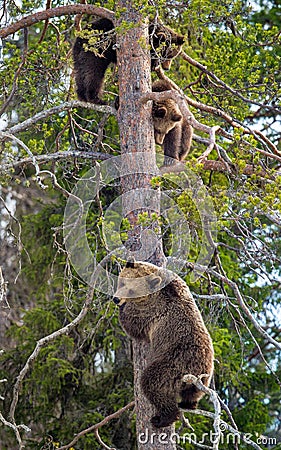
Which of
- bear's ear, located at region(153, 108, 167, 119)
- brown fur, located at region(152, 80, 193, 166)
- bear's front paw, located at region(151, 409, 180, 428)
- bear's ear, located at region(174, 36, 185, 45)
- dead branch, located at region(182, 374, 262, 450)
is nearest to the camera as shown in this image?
dead branch, located at region(182, 374, 262, 450)

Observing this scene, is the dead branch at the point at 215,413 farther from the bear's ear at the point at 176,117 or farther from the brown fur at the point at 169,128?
the bear's ear at the point at 176,117

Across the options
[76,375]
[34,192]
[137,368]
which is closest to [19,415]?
[76,375]

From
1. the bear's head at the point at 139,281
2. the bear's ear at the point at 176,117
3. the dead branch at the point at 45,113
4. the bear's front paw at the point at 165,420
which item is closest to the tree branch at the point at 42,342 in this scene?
the bear's head at the point at 139,281

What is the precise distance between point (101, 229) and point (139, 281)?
234cm

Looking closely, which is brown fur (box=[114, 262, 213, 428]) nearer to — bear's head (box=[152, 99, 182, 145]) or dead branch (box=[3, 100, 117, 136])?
dead branch (box=[3, 100, 117, 136])

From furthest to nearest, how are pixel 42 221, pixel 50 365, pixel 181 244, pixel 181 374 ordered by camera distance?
1. pixel 42 221
2. pixel 50 365
3. pixel 181 244
4. pixel 181 374

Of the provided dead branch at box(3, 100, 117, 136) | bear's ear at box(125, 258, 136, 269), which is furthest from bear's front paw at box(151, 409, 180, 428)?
dead branch at box(3, 100, 117, 136)

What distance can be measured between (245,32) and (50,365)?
4.47m

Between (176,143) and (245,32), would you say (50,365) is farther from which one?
(245,32)

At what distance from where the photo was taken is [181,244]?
544cm

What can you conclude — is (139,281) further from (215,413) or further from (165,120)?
(165,120)

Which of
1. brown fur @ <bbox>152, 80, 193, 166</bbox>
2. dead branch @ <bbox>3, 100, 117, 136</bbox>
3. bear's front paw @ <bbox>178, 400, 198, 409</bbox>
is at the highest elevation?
dead branch @ <bbox>3, 100, 117, 136</bbox>

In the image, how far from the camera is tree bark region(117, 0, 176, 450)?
5207mm

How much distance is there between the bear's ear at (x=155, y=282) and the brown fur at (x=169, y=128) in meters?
1.61
